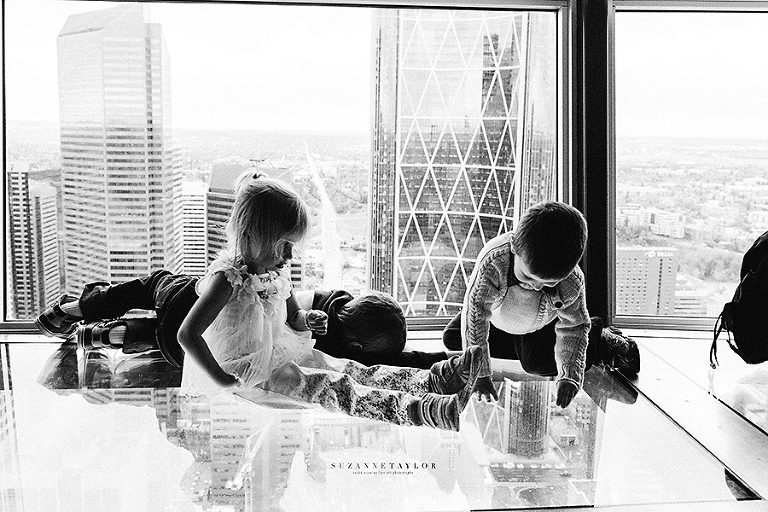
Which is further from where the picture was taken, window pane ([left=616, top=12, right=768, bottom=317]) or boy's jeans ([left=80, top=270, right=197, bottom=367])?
window pane ([left=616, top=12, right=768, bottom=317])

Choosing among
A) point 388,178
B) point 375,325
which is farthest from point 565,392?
point 388,178

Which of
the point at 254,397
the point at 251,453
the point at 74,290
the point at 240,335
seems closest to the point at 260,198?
the point at 240,335

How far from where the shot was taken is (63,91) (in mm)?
2191

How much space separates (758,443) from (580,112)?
98 cm

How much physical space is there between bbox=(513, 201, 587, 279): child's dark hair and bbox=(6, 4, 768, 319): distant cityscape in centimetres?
66

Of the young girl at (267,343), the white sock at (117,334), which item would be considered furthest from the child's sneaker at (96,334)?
the young girl at (267,343)

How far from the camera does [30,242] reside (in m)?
2.24

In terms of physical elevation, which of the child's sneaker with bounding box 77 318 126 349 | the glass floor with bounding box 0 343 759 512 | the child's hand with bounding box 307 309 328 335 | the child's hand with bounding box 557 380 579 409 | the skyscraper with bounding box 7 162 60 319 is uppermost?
the skyscraper with bounding box 7 162 60 319

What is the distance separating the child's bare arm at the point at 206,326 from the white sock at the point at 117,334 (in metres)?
0.36

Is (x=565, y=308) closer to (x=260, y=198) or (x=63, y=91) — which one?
(x=260, y=198)

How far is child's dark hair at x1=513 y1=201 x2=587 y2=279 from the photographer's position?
62.2 inches

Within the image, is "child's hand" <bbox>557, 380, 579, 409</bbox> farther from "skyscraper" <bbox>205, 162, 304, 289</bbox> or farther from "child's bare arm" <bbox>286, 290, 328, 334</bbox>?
"skyscraper" <bbox>205, 162, 304, 289</bbox>

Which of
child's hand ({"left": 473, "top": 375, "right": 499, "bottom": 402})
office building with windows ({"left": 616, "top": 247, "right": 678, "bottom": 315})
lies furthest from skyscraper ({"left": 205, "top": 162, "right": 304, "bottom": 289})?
office building with windows ({"left": 616, "top": 247, "right": 678, "bottom": 315})

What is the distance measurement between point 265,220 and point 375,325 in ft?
1.29
